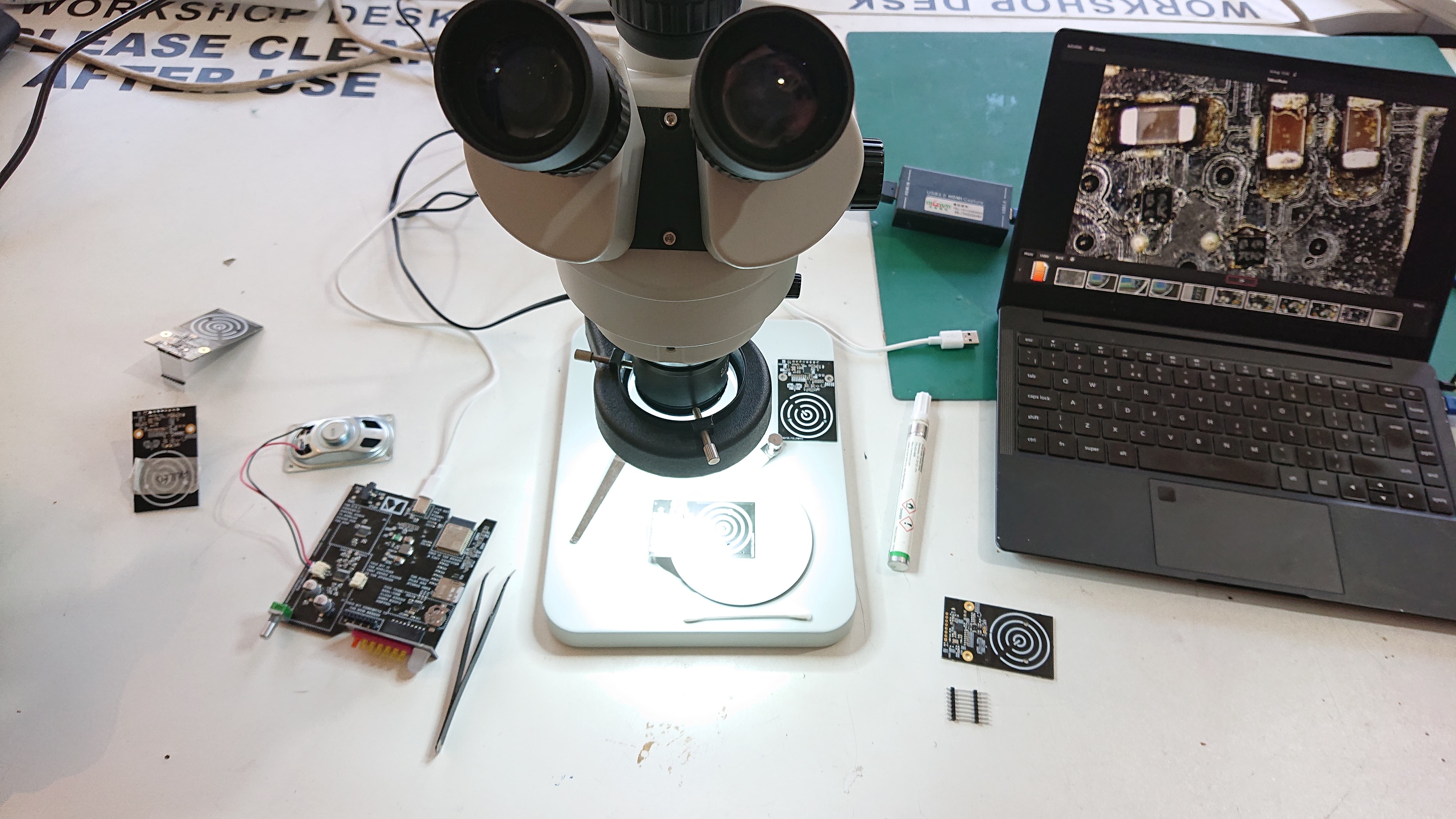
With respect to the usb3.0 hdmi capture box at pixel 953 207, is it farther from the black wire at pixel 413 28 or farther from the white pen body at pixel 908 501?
the black wire at pixel 413 28

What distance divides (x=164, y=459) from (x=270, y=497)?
0.13 m

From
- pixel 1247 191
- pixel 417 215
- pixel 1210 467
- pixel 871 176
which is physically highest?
pixel 871 176

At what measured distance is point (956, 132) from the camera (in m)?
1.18

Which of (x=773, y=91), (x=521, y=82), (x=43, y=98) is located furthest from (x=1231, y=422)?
(x=43, y=98)

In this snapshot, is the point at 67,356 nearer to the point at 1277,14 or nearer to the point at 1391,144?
the point at 1391,144

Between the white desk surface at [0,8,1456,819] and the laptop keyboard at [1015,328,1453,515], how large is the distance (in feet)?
0.31

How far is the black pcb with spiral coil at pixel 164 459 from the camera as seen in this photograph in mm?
784

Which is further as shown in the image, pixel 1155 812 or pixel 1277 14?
pixel 1277 14

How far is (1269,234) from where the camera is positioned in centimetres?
86

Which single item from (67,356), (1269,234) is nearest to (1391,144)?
(1269,234)

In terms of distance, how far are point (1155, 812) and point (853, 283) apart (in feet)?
2.14

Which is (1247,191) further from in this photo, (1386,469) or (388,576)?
(388,576)

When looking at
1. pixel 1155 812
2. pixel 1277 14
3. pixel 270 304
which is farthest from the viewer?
pixel 1277 14

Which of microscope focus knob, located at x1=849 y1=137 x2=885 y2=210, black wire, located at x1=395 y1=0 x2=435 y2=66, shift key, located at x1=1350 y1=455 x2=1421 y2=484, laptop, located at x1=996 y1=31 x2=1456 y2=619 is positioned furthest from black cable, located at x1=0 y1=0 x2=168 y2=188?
shift key, located at x1=1350 y1=455 x2=1421 y2=484
